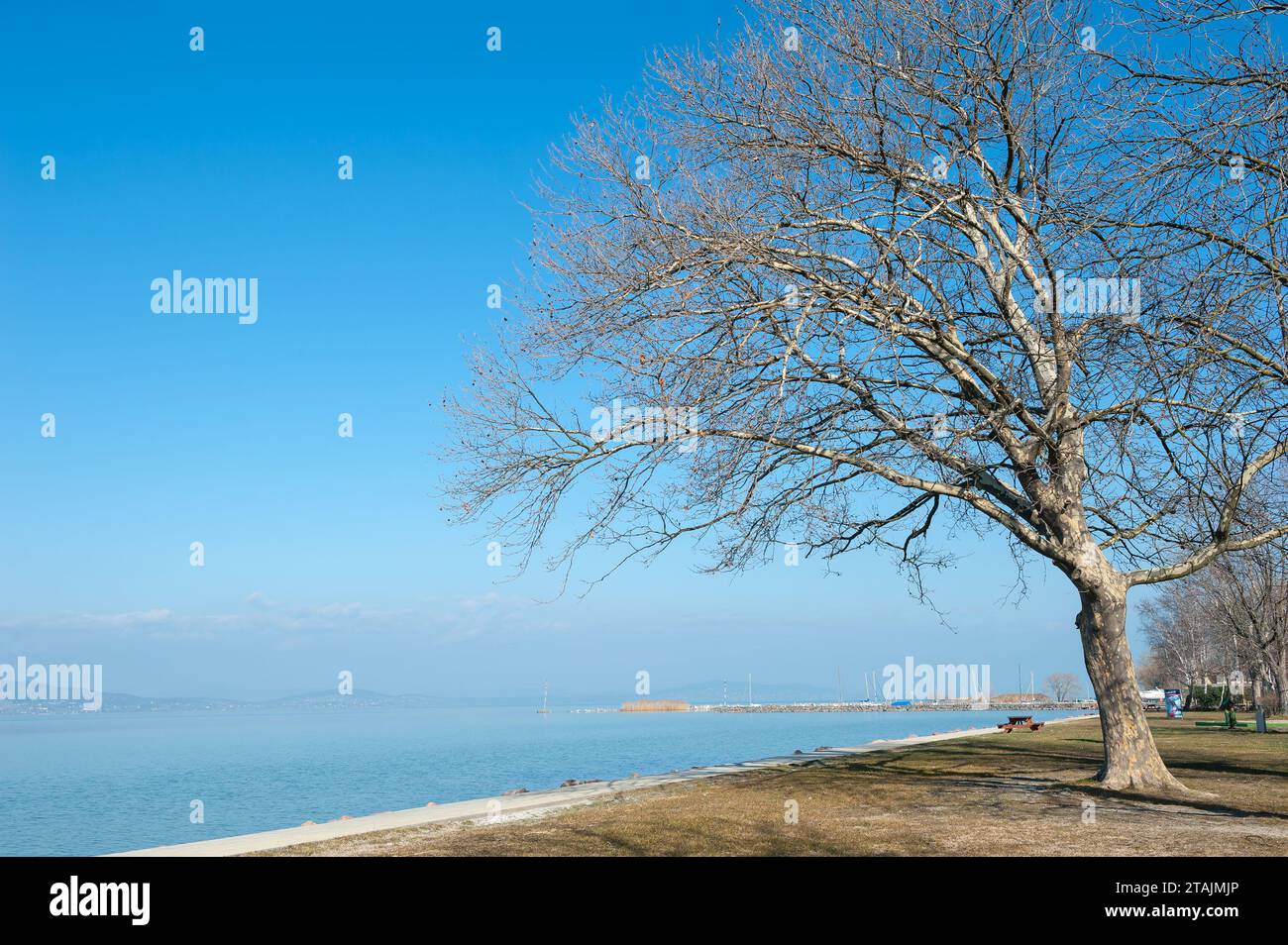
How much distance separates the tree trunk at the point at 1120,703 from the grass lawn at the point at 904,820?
0.59 m

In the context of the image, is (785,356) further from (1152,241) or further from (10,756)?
(10,756)

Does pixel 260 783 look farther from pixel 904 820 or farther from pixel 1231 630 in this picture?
pixel 1231 630

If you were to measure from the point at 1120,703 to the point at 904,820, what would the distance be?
450cm

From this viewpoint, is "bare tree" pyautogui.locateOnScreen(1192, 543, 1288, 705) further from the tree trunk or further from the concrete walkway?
the concrete walkway

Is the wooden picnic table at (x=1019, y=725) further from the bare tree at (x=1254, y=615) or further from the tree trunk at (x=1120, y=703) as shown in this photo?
the tree trunk at (x=1120, y=703)

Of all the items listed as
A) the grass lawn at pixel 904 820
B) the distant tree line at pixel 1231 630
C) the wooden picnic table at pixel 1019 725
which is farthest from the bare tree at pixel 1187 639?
the grass lawn at pixel 904 820

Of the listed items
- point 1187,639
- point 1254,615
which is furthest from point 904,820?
point 1187,639

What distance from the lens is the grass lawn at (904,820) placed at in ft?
32.6
